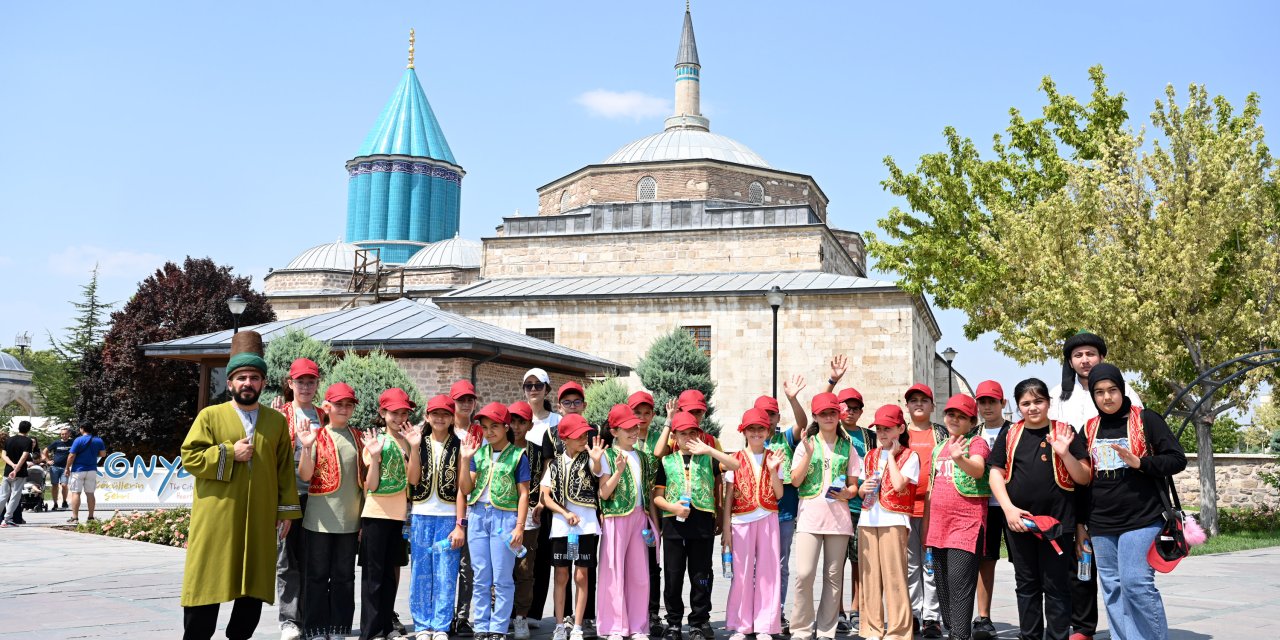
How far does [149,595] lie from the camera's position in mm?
7555

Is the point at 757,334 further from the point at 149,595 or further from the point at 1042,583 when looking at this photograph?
the point at 1042,583

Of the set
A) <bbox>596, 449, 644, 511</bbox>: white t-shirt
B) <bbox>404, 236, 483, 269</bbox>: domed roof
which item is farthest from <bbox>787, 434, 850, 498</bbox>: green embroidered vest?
<bbox>404, 236, 483, 269</bbox>: domed roof

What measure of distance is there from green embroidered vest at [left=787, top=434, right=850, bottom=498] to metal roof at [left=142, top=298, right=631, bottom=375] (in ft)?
38.0

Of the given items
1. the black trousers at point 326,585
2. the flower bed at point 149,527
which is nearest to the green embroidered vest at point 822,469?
the black trousers at point 326,585

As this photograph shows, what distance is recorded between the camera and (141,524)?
503 inches

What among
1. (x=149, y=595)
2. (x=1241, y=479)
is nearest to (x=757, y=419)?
(x=149, y=595)

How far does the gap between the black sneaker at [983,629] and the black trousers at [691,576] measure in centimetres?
165

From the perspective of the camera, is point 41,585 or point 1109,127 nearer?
point 41,585

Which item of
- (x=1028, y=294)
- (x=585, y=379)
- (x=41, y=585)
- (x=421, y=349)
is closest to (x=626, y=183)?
(x=585, y=379)

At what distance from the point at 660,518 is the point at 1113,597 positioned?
8.60ft

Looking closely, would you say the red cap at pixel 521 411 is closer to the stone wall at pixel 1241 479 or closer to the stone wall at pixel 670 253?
the stone wall at pixel 1241 479

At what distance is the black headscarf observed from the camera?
18.2 feet

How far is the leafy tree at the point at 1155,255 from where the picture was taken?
14.3 meters

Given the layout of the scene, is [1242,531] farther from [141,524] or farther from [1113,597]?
[141,524]
